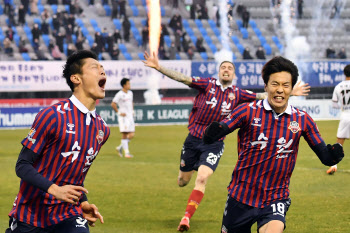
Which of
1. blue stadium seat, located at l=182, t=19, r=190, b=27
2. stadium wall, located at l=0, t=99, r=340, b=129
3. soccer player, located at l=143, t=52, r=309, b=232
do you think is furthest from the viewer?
blue stadium seat, located at l=182, t=19, r=190, b=27

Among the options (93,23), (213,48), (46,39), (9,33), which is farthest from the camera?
(213,48)

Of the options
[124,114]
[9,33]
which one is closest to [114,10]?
[9,33]

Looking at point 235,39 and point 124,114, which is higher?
point 235,39

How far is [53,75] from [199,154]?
24377 millimetres

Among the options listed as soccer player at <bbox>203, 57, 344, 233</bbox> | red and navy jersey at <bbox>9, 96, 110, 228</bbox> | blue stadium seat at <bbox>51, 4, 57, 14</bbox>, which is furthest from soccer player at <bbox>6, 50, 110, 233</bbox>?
blue stadium seat at <bbox>51, 4, 57, 14</bbox>

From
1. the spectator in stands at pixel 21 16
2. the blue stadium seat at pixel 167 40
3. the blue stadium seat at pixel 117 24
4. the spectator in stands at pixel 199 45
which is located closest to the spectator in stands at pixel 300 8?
the spectator in stands at pixel 199 45

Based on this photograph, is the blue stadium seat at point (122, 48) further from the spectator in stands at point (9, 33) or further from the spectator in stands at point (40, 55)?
the spectator in stands at point (9, 33)

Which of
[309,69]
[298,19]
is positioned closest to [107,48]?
[309,69]

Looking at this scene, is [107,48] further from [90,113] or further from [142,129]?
[90,113]

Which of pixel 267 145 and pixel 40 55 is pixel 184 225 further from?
pixel 40 55

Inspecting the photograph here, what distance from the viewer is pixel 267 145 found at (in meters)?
6.20

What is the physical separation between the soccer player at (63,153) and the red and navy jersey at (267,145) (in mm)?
1431

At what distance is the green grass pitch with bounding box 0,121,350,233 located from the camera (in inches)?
403

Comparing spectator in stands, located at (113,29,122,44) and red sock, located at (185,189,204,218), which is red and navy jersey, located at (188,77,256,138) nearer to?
red sock, located at (185,189,204,218)
